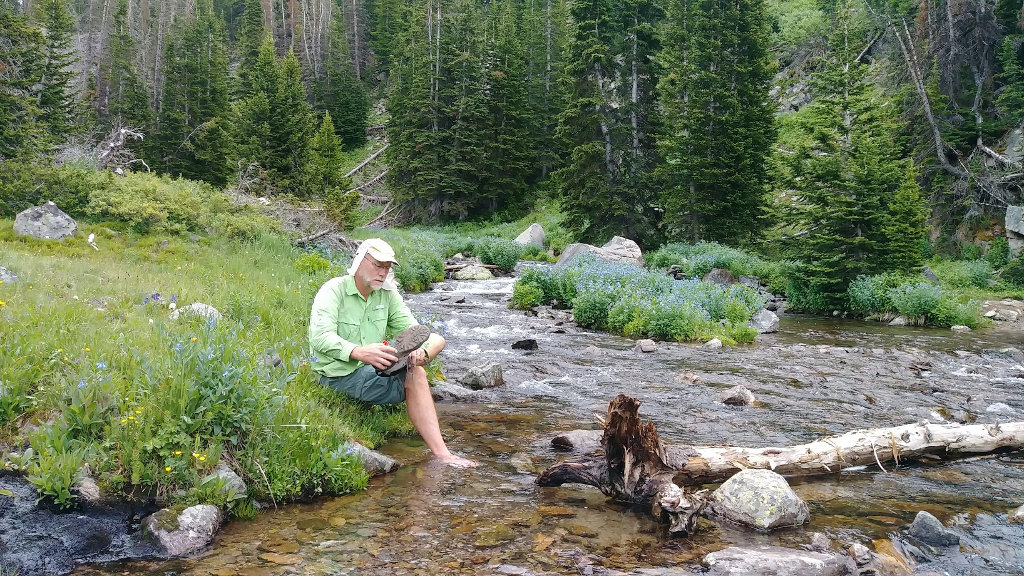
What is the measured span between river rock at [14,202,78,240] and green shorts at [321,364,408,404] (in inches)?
423

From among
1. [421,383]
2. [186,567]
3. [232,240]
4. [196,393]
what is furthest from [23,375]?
[232,240]

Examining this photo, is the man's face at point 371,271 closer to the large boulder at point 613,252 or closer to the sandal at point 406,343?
the sandal at point 406,343

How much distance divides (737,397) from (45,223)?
13.7m

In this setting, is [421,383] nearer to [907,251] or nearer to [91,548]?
[91,548]

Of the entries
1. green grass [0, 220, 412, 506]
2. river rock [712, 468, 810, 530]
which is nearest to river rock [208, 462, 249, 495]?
green grass [0, 220, 412, 506]

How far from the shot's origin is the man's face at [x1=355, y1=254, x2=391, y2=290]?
5.21 m

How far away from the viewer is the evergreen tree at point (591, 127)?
91.1 ft

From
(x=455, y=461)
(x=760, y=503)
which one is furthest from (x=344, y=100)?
(x=760, y=503)

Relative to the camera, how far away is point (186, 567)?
3379mm

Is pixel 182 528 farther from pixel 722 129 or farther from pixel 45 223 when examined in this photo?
pixel 722 129

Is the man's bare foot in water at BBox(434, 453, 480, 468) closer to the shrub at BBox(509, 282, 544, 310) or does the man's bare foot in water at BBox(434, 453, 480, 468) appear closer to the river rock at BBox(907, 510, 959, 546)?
the river rock at BBox(907, 510, 959, 546)

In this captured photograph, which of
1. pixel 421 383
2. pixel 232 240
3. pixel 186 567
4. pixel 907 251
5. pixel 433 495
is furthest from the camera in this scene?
pixel 907 251

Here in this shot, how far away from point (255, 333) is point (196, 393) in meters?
2.47

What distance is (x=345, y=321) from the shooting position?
5340 millimetres
